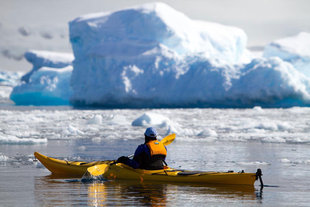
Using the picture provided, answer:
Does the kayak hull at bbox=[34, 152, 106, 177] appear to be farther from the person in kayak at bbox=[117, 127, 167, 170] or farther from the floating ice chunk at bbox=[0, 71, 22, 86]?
the floating ice chunk at bbox=[0, 71, 22, 86]

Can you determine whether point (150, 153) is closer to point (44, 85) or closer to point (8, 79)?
point (44, 85)

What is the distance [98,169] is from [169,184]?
1.20 metres

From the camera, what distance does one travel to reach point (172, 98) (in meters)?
33.1

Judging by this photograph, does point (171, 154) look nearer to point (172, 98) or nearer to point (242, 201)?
point (242, 201)

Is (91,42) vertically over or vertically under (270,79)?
over

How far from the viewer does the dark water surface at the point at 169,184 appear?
5379mm

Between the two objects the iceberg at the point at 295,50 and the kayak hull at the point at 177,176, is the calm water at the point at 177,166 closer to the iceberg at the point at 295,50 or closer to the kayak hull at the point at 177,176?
the kayak hull at the point at 177,176

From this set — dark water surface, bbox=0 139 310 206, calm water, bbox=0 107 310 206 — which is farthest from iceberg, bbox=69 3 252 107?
dark water surface, bbox=0 139 310 206

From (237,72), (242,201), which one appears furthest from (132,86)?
(242,201)

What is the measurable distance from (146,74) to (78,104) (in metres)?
8.03

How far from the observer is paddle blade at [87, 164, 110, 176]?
23.4 ft

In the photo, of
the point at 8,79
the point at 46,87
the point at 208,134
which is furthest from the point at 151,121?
the point at 8,79

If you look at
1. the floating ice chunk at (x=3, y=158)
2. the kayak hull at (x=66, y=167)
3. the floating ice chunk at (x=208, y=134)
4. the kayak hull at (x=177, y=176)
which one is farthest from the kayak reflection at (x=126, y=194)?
the floating ice chunk at (x=208, y=134)

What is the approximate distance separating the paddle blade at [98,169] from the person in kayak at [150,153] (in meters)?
0.47
